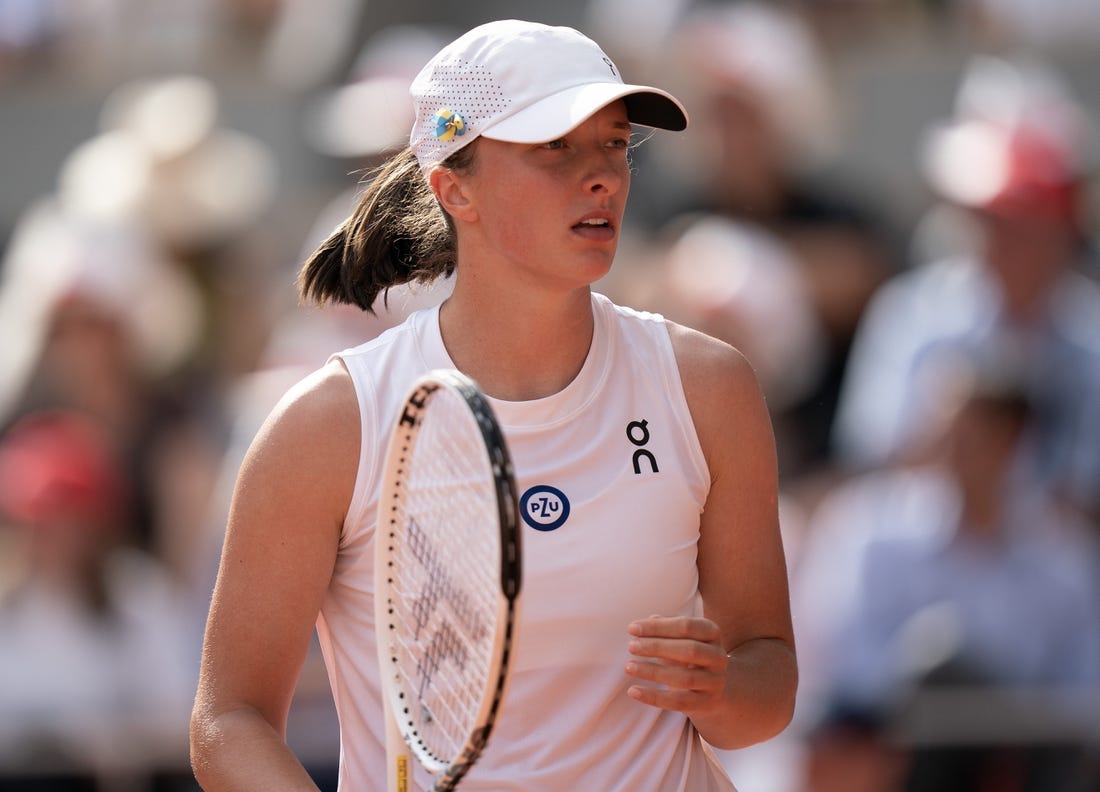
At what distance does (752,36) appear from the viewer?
700cm

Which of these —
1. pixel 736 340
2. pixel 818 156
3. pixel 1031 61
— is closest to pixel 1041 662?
pixel 736 340

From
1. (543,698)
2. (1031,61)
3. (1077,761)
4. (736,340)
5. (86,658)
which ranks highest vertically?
(1031,61)

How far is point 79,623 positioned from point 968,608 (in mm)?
2742

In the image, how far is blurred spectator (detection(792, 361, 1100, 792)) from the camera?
5.22 m

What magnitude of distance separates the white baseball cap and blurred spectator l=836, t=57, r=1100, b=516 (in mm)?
3096

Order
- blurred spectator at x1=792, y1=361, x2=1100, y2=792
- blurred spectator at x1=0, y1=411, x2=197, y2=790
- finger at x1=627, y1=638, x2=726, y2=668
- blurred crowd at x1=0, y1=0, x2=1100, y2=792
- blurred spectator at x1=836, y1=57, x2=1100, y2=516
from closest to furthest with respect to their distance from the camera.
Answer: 1. finger at x1=627, y1=638, x2=726, y2=668
2. blurred spectator at x1=792, y1=361, x2=1100, y2=792
3. blurred crowd at x1=0, y1=0, x2=1100, y2=792
4. blurred spectator at x1=0, y1=411, x2=197, y2=790
5. blurred spectator at x1=836, y1=57, x2=1100, y2=516

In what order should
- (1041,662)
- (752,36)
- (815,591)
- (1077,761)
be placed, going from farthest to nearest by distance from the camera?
(752,36) < (815,591) < (1041,662) < (1077,761)

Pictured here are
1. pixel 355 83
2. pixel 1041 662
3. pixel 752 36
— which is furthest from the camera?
pixel 355 83

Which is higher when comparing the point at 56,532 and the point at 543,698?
the point at 543,698

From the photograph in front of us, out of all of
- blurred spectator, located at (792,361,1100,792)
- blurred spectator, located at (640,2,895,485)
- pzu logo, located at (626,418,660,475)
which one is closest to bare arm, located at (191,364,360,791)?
pzu logo, located at (626,418,660,475)

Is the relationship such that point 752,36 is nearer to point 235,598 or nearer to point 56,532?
point 56,532

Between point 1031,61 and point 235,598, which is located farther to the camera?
point 1031,61

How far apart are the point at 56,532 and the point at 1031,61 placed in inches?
157

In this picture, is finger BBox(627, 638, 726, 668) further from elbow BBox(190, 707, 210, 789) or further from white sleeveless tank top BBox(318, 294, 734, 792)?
elbow BBox(190, 707, 210, 789)
